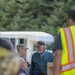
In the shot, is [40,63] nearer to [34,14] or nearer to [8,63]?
[8,63]

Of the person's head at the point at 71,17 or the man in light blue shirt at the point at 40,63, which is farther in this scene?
the man in light blue shirt at the point at 40,63

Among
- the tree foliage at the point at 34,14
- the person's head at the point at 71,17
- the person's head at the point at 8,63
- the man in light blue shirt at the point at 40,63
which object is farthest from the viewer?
the tree foliage at the point at 34,14

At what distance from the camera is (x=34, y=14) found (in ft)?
110

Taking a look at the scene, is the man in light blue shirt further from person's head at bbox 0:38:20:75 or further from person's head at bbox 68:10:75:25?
person's head at bbox 0:38:20:75

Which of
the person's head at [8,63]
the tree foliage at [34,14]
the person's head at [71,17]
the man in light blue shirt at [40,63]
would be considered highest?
the tree foliage at [34,14]

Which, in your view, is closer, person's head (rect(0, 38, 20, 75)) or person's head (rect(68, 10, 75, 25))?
person's head (rect(0, 38, 20, 75))

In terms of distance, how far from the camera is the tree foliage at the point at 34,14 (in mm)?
30844

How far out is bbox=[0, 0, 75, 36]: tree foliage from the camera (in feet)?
101

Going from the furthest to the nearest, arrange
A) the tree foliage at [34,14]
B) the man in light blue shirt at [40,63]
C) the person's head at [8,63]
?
the tree foliage at [34,14] < the man in light blue shirt at [40,63] < the person's head at [8,63]

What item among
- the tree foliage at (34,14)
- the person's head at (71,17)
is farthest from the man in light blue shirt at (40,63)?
the tree foliage at (34,14)

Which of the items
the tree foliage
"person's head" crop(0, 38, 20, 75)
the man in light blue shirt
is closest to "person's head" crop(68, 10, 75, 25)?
"person's head" crop(0, 38, 20, 75)

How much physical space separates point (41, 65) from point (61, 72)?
4595 millimetres

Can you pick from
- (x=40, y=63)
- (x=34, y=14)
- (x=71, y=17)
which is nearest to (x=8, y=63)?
(x=71, y=17)

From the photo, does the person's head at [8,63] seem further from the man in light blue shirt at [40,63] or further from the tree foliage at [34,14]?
the tree foliage at [34,14]
